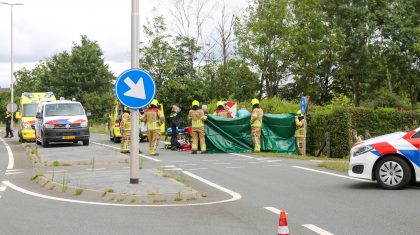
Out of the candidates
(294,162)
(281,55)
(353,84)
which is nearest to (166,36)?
(281,55)

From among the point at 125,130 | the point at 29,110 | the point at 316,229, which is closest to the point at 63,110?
the point at 125,130

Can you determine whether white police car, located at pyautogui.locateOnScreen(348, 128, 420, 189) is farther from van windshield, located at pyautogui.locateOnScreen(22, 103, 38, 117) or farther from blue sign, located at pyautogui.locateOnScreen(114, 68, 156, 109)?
van windshield, located at pyautogui.locateOnScreen(22, 103, 38, 117)

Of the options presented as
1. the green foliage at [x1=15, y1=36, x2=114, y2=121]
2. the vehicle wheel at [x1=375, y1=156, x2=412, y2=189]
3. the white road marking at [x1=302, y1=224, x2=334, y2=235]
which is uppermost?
the green foliage at [x1=15, y1=36, x2=114, y2=121]

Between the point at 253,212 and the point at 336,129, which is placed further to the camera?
the point at 336,129

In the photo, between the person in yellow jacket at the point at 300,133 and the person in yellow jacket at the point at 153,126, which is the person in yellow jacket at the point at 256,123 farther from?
the person in yellow jacket at the point at 153,126

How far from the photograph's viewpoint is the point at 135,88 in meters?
11.4

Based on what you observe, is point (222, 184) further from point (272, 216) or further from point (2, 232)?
point (2, 232)

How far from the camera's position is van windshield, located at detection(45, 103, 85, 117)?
84.8 ft

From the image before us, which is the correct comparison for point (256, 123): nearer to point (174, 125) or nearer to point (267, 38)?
point (174, 125)

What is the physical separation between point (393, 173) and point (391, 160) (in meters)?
0.25

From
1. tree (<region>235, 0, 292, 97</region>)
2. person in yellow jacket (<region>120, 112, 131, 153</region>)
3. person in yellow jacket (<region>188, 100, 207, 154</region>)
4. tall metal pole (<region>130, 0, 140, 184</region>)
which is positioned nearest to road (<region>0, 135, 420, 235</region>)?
tall metal pole (<region>130, 0, 140, 184</region>)

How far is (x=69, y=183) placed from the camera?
12.2m

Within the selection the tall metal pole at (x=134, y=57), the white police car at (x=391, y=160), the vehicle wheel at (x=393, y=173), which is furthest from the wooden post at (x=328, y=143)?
the tall metal pole at (x=134, y=57)

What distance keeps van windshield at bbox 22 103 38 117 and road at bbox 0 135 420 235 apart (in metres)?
18.8
